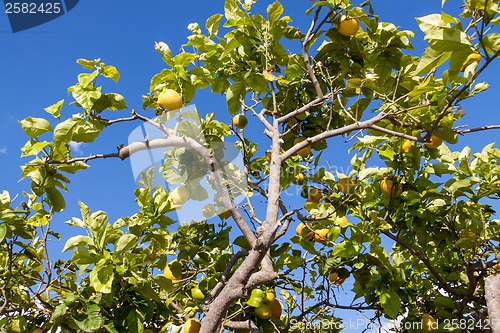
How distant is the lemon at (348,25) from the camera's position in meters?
2.37

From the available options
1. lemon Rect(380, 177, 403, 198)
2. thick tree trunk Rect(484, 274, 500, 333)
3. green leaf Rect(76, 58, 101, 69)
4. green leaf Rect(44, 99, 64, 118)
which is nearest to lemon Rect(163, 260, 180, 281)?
green leaf Rect(44, 99, 64, 118)

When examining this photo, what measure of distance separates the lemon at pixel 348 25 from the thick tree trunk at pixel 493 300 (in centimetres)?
139

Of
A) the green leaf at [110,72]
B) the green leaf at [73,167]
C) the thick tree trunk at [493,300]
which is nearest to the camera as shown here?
the thick tree trunk at [493,300]

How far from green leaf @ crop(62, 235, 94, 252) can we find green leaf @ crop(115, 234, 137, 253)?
0.13 meters

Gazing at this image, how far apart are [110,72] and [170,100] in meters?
0.32

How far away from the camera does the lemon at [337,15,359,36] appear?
93.2 inches

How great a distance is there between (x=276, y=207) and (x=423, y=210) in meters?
1.01

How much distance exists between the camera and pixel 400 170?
2.77m

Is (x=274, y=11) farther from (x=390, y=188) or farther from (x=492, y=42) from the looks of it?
(x=390, y=188)

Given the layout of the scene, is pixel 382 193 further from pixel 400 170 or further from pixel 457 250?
pixel 457 250

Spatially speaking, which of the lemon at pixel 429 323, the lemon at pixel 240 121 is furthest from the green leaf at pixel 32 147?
the lemon at pixel 429 323

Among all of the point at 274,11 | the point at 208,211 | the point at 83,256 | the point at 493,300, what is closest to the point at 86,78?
the point at 83,256

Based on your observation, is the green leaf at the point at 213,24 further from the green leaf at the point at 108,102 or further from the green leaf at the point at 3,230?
the green leaf at the point at 3,230

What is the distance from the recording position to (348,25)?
2.37 metres
